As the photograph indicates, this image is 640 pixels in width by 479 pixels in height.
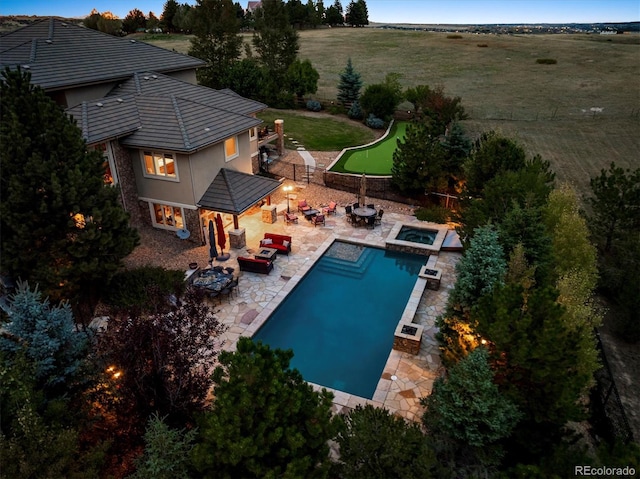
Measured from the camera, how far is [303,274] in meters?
18.2

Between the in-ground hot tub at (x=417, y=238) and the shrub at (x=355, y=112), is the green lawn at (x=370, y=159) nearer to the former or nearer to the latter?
the in-ground hot tub at (x=417, y=238)

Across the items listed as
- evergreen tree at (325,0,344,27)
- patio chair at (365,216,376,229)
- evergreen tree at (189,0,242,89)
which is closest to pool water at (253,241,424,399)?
patio chair at (365,216,376,229)

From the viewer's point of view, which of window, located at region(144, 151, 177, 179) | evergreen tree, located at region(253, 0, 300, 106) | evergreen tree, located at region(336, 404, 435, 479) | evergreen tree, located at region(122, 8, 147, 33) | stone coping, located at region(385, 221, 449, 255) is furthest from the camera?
evergreen tree, located at region(122, 8, 147, 33)

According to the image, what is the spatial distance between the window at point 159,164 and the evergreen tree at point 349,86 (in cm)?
3092

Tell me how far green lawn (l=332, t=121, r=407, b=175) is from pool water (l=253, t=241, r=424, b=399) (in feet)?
30.9

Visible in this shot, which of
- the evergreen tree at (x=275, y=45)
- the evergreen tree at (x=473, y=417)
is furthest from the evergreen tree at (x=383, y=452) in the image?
the evergreen tree at (x=275, y=45)

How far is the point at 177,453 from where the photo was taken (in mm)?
8148

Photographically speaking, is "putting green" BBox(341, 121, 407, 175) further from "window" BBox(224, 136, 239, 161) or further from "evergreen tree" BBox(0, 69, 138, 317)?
"evergreen tree" BBox(0, 69, 138, 317)

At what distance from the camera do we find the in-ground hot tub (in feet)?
66.4

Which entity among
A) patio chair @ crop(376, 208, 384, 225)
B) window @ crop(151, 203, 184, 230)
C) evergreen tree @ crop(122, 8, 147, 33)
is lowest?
patio chair @ crop(376, 208, 384, 225)

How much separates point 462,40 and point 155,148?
95.2 m

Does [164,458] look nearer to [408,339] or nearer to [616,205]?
[408,339]

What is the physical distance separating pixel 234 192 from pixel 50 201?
820 centimetres

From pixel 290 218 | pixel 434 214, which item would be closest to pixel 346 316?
pixel 290 218
